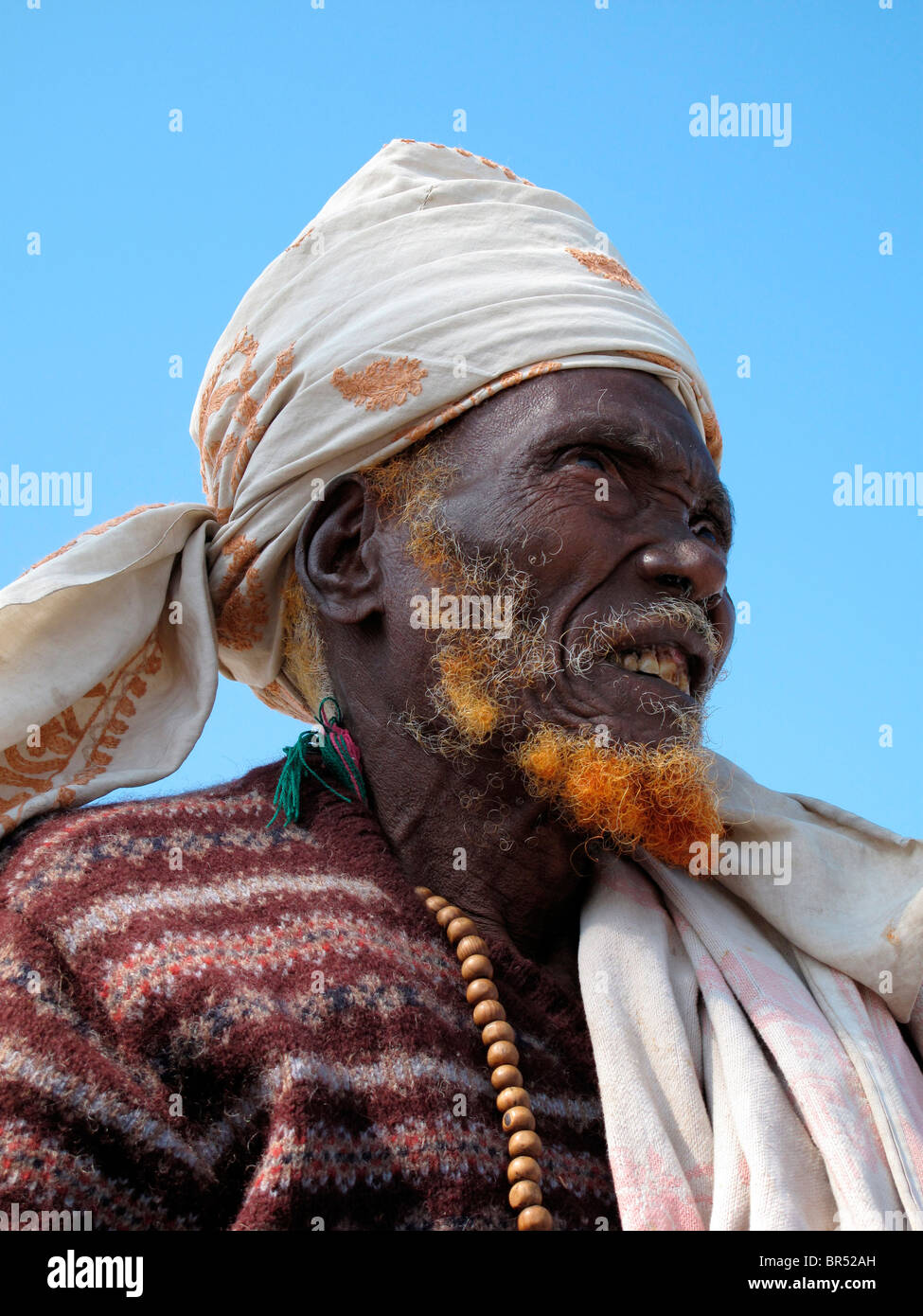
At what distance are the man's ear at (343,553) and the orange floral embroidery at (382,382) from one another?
209mm

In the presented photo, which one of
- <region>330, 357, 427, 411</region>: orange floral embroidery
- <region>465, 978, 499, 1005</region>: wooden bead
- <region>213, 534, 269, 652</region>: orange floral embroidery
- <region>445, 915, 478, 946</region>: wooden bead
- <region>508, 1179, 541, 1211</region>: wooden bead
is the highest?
<region>330, 357, 427, 411</region>: orange floral embroidery

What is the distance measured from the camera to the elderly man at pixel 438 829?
2.55 metres

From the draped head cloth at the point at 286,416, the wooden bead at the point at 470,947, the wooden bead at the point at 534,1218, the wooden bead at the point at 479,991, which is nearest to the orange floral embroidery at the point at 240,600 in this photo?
the draped head cloth at the point at 286,416

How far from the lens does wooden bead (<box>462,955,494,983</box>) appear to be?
3.05 m

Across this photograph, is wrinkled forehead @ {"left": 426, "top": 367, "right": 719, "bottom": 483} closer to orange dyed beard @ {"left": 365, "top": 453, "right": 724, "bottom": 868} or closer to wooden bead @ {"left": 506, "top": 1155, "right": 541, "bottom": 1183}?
orange dyed beard @ {"left": 365, "top": 453, "right": 724, "bottom": 868}

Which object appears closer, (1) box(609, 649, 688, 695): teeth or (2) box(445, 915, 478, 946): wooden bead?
(2) box(445, 915, 478, 946): wooden bead

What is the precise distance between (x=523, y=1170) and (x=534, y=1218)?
95 mm

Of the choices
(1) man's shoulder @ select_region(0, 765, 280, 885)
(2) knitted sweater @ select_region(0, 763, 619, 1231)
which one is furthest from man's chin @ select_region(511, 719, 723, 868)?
(1) man's shoulder @ select_region(0, 765, 280, 885)

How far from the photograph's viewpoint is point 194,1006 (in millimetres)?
2568

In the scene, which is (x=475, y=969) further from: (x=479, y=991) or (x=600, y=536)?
(x=600, y=536)

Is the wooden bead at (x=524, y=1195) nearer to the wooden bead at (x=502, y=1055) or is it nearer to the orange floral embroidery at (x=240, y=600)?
the wooden bead at (x=502, y=1055)

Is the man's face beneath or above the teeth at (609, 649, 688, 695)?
above

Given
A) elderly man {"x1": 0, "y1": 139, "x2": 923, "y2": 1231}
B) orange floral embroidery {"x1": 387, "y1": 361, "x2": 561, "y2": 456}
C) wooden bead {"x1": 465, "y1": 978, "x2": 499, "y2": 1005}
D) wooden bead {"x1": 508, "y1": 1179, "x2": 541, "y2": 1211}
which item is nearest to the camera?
elderly man {"x1": 0, "y1": 139, "x2": 923, "y2": 1231}

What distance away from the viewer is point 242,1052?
8.34 feet
